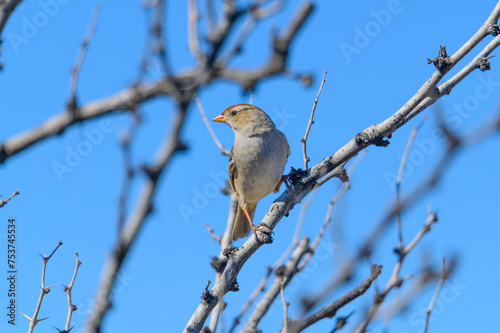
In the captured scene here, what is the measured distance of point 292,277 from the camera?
4.53 m

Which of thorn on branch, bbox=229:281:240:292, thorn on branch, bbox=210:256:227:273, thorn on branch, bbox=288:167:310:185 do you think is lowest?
thorn on branch, bbox=229:281:240:292

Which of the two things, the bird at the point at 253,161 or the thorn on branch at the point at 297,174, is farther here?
the bird at the point at 253,161

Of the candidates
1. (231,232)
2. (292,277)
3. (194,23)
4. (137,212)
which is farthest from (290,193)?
(137,212)

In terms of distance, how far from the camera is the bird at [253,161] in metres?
6.56

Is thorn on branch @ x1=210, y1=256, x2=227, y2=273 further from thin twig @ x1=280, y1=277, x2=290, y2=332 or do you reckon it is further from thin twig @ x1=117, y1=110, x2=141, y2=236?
thin twig @ x1=117, y1=110, x2=141, y2=236

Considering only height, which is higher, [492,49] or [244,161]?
[244,161]

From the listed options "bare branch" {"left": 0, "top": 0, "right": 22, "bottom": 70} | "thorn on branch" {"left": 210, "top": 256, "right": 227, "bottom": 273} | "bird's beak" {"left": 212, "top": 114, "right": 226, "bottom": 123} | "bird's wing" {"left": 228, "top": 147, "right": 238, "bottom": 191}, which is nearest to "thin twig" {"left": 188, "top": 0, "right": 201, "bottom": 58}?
"bare branch" {"left": 0, "top": 0, "right": 22, "bottom": 70}

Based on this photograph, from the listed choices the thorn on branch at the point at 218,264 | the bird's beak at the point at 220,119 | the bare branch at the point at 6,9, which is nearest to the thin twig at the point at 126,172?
the bare branch at the point at 6,9

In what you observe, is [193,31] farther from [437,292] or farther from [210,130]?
[210,130]

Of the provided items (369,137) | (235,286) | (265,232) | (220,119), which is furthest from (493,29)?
(220,119)

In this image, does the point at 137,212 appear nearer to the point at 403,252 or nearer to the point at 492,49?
the point at 403,252

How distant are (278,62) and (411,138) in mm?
2807

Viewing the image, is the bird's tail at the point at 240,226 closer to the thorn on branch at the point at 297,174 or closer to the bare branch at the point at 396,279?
the thorn on branch at the point at 297,174

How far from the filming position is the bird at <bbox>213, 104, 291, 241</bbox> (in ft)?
21.5
